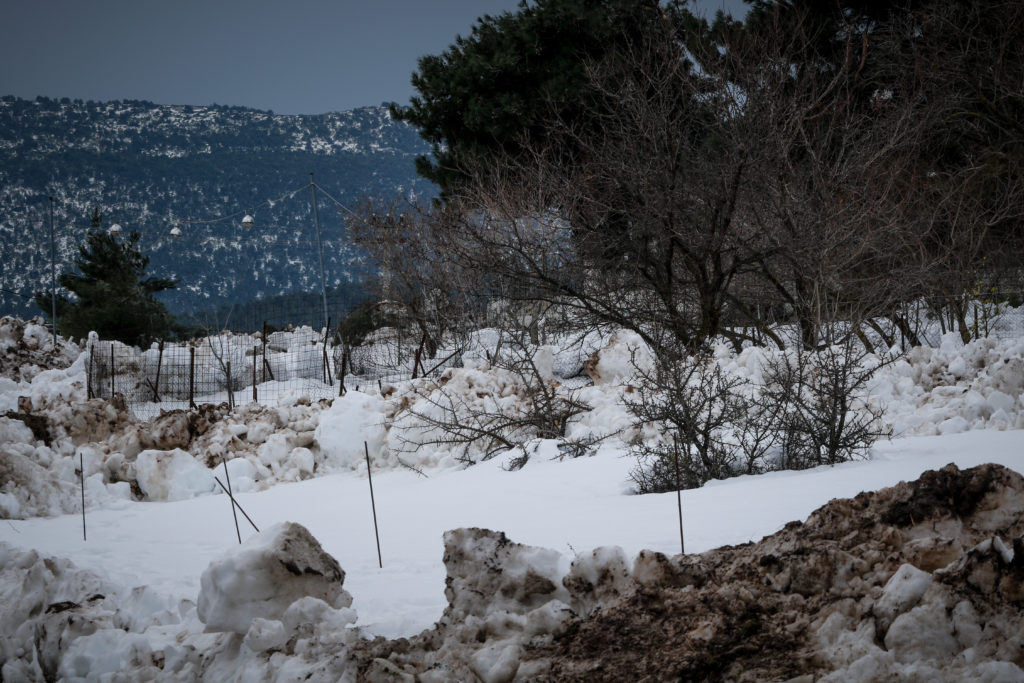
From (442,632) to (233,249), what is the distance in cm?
10571

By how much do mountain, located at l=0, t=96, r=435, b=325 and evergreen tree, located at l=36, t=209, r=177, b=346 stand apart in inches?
1185

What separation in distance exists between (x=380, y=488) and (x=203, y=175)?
506 feet

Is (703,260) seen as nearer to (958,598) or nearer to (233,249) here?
(958,598)

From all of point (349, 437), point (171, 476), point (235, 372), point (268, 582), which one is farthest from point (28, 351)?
point (268, 582)

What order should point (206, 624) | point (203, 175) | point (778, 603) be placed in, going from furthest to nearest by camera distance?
point (203, 175) < point (206, 624) < point (778, 603)

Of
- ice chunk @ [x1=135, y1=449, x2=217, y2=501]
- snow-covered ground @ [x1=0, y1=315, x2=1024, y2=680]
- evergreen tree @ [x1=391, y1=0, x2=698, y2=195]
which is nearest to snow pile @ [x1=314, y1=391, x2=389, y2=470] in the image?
snow-covered ground @ [x1=0, y1=315, x2=1024, y2=680]

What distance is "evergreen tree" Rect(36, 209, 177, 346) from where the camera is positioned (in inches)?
923

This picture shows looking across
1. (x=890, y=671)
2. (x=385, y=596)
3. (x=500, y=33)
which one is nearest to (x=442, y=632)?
(x=385, y=596)

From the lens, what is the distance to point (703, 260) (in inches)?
520

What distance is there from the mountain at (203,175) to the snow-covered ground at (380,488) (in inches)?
2142

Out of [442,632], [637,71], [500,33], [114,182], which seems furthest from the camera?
[114,182]

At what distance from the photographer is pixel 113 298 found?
25531 millimetres

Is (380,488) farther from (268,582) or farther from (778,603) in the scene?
(778,603)

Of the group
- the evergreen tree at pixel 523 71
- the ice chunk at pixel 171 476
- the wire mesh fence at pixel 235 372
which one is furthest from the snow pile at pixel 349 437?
the evergreen tree at pixel 523 71
